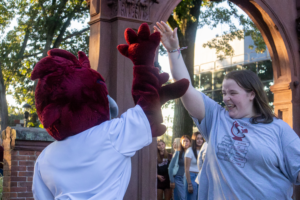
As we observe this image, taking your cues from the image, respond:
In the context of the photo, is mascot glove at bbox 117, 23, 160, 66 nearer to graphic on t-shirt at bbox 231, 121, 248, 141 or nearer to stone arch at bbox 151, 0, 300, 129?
graphic on t-shirt at bbox 231, 121, 248, 141

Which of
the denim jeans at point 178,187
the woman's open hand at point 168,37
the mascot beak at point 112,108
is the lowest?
the denim jeans at point 178,187

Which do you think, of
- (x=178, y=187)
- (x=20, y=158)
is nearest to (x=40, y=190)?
(x=20, y=158)

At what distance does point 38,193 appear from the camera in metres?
1.83

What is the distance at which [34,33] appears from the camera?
14.4 m

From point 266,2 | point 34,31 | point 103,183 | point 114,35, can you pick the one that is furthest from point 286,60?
point 34,31

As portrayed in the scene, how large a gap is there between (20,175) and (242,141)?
3376mm

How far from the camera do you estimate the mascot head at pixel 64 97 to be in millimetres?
1767

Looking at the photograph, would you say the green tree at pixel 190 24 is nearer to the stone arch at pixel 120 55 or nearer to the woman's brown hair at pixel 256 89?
the stone arch at pixel 120 55

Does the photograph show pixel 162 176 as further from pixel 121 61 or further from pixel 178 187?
pixel 121 61

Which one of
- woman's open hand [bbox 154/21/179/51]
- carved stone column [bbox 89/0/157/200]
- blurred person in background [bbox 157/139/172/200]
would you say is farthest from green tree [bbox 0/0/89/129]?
woman's open hand [bbox 154/21/179/51]

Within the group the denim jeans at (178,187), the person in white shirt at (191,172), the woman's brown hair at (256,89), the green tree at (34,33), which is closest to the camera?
the woman's brown hair at (256,89)

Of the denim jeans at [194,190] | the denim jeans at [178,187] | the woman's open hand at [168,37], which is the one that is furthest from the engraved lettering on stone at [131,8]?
the denim jeans at [178,187]

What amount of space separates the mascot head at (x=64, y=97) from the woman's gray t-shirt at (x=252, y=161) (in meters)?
0.88

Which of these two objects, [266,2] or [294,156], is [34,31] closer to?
[266,2]
